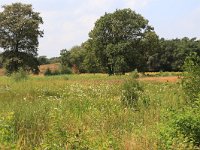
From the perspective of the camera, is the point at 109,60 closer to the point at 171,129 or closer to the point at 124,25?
the point at 124,25

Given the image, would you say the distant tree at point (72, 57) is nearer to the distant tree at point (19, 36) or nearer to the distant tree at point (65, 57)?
the distant tree at point (65, 57)

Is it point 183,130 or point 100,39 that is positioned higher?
point 100,39

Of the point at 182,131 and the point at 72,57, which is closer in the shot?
the point at 182,131

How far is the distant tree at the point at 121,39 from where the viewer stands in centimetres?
5741

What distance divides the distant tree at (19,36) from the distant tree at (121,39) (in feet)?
28.2

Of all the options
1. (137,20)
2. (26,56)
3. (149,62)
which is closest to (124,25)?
(137,20)

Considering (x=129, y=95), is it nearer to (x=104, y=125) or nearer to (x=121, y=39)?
(x=104, y=125)

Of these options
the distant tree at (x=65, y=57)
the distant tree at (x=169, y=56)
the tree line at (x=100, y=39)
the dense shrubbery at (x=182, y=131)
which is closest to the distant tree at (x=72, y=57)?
the distant tree at (x=65, y=57)

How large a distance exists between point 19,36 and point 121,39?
1450 centimetres

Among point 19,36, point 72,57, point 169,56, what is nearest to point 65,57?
point 72,57

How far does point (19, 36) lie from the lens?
195 ft

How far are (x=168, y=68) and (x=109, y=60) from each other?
1122 inches

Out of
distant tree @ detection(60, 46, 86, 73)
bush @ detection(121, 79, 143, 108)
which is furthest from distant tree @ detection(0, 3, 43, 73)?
bush @ detection(121, 79, 143, 108)

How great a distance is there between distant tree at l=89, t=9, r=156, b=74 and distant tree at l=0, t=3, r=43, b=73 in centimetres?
859
